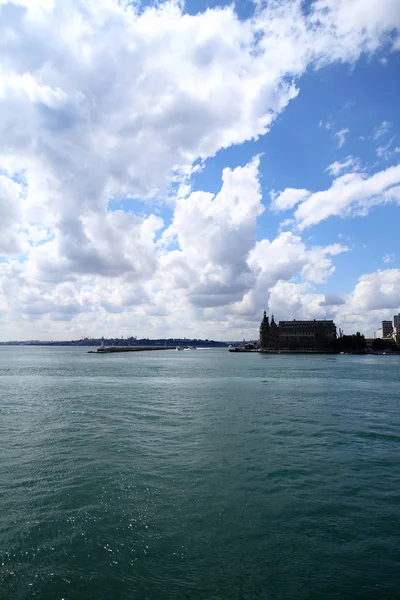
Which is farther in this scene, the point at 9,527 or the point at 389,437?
the point at 389,437

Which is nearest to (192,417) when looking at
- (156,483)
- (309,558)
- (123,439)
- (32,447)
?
(123,439)

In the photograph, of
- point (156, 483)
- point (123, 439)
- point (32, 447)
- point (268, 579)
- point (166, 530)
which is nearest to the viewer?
point (268, 579)

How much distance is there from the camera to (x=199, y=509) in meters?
13.5

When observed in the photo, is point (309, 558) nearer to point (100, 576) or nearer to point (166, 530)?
point (166, 530)

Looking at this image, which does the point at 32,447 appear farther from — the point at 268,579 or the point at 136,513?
the point at 268,579

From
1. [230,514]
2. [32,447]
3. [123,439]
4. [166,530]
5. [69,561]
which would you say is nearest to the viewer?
[69,561]

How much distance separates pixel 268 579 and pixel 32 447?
15.8 metres

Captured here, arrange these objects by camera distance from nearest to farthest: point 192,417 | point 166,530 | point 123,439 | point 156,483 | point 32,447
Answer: point 166,530
point 156,483
point 32,447
point 123,439
point 192,417

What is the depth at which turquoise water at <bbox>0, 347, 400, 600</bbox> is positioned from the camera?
959 cm

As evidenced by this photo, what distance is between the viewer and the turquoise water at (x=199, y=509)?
9594 millimetres

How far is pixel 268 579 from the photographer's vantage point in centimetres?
967

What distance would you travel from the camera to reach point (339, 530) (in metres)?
12.1

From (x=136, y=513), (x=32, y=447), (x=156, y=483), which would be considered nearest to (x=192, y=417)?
(x=32, y=447)

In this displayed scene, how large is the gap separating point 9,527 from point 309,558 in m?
8.72
